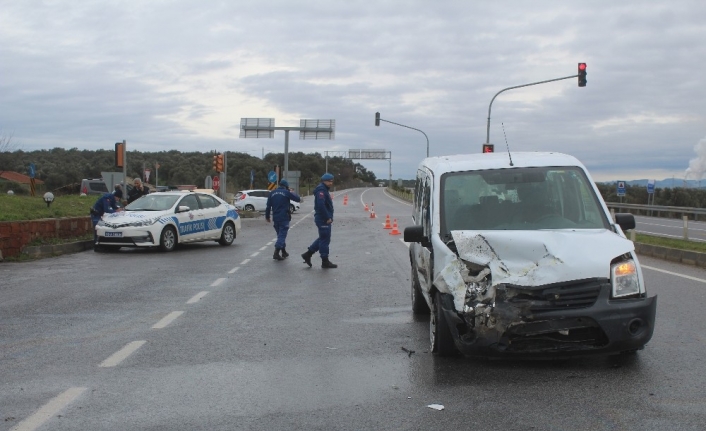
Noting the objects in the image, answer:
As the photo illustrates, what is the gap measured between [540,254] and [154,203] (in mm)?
15399

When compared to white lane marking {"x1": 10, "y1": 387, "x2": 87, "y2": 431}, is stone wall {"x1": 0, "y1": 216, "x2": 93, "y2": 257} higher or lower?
higher

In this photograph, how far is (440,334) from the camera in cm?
632

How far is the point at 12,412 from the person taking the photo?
16.3 ft

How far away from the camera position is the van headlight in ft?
19.0

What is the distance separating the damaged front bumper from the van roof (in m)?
1.86

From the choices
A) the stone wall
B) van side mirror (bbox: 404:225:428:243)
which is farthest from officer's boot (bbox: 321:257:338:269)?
van side mirror (bbox: 404:225:428:243)

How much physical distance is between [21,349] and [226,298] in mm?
3687

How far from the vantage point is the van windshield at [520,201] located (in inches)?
269

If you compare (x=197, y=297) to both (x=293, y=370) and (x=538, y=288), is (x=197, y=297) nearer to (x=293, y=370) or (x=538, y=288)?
(x=293, y=370)

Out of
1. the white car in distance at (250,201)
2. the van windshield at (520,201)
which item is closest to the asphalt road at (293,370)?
the van windshield at (520,201)

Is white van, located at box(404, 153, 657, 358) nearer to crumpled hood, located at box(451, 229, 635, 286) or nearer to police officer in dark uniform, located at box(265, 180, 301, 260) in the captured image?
crumpled hood, located at box(451, 229, 635, 286)

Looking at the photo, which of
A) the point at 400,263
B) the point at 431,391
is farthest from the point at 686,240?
the point at 431,391

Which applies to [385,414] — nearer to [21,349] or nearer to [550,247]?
[550,247]

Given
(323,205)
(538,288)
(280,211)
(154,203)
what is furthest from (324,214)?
(538,288)
